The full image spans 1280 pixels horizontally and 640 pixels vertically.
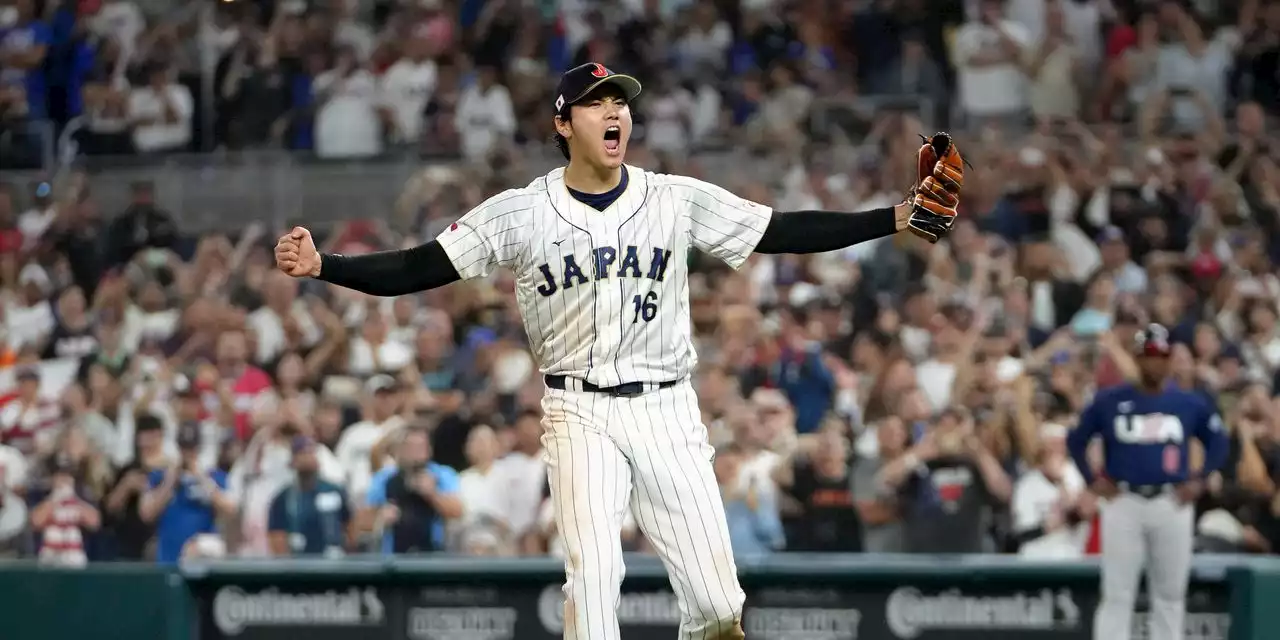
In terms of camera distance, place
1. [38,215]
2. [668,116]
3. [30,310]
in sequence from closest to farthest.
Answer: [30,310] < [668,116] < [38,215]

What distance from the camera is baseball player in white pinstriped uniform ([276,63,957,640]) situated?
19.6 feet

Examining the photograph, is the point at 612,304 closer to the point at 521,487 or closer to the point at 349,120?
the point at 521,487

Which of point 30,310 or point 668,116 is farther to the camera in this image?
point 668,116

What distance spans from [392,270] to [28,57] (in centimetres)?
1143

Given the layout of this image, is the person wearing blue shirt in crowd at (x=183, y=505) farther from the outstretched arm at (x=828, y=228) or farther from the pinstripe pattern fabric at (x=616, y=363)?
the outstretched arm at (x=828, y=228)

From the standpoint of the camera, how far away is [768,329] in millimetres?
12477

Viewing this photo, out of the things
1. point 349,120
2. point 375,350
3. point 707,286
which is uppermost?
point 349,120

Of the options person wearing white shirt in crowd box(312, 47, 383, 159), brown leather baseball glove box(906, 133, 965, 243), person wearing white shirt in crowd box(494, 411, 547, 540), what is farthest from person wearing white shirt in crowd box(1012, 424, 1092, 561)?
person wearing white shirt in crowd box(312, 47, 383, 159)

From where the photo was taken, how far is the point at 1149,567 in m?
9.28

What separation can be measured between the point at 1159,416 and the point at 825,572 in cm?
177

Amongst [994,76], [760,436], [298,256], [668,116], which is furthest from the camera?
[668,116]

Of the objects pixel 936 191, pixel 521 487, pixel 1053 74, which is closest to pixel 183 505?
pixel 521 487

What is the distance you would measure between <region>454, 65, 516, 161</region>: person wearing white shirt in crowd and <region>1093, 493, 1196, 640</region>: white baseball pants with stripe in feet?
22.3

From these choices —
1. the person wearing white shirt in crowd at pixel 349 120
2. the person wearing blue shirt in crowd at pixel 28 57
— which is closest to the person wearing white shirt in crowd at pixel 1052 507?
the person wearing white shirt in crowd at pixel 349 120
